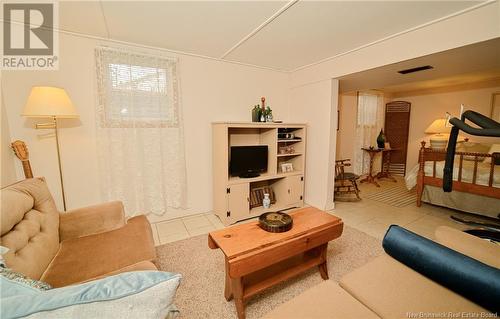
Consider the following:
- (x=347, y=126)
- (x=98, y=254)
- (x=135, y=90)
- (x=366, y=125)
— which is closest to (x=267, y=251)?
(x=98, y=254)

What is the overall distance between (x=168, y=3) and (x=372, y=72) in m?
2.57

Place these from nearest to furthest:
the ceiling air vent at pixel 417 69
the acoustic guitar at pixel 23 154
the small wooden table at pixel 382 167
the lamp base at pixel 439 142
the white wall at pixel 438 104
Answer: the acoustic guitar at pixel 23 154, the ceiling air vent at pixel 417 69, the white wall at pixel 438 104, the lamp base at pixel 439 142, the small wooden table at pixel 382 167

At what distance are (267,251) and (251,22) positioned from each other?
216cm

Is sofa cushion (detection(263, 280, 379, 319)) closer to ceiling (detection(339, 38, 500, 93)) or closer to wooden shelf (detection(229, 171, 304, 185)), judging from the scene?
wooden shelf (detection(229, 171, 304, 185))

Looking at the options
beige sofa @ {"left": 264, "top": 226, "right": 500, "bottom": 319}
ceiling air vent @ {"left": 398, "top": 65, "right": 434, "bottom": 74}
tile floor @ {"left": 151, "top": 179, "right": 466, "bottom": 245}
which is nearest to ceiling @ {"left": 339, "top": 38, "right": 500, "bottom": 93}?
ceiling air vent @ {"left": 398, "top": 65, "right": 434, "bottom": 74}

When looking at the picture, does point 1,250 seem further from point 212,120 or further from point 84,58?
point 212,120

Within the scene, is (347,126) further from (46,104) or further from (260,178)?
(46,104)

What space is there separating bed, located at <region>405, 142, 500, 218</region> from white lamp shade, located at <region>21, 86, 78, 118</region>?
4995mm

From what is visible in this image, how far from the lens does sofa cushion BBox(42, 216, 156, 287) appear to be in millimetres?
1328

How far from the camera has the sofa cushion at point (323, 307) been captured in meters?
1.02

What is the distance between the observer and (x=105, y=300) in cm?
63

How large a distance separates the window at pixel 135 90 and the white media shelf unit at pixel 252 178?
0.75 meters

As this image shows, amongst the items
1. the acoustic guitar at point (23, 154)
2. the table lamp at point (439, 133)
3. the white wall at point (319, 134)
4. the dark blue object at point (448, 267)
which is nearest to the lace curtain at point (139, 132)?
the acoustic guitar at point (23, 154)

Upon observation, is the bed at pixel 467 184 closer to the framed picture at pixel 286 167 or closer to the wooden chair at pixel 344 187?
the wooden chair at pixel 344 187
